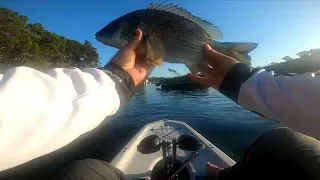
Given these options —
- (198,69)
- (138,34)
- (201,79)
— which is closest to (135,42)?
(138,34)

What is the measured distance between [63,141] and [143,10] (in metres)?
2.37

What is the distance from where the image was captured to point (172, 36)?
9.37 ft

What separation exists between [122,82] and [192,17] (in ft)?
5.95

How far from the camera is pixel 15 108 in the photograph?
35.8 inches

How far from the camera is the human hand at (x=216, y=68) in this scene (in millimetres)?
1872

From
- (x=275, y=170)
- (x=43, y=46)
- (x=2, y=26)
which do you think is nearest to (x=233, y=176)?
(x=275, y=170)

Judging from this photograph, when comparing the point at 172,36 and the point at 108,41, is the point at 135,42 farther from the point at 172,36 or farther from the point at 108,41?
the point at 108,41

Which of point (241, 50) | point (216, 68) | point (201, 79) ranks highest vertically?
point (241, 50)

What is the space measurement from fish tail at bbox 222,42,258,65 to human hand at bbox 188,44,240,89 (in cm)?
43

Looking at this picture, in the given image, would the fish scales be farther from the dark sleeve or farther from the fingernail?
the dark sleeve

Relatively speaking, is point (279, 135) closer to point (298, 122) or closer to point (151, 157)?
point (298, 122)

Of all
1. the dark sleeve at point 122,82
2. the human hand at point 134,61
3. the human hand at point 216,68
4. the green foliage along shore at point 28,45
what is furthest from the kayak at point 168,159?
the green foliage along shore at point 28,45

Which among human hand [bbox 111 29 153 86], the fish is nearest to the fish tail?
the fish

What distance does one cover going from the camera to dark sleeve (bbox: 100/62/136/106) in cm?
165
